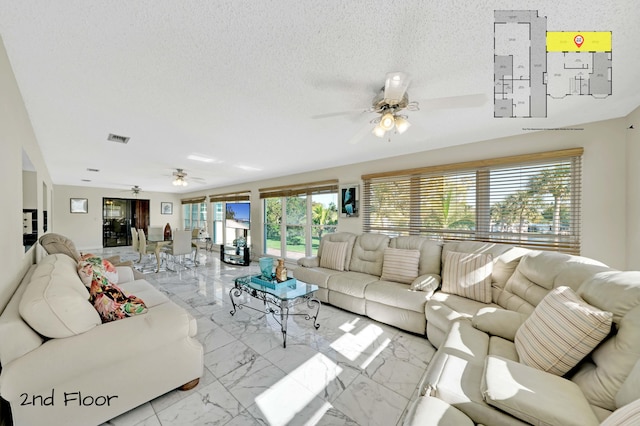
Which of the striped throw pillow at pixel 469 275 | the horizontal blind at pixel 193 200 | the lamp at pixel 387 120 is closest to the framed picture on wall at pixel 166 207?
the horizontal blind at pixel 193 200

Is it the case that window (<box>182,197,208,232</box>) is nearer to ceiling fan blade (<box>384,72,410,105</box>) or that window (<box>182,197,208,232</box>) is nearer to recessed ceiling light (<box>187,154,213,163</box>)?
recessed ceiling light (<box>187,154,213,163</box>)

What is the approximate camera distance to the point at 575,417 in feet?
2.97

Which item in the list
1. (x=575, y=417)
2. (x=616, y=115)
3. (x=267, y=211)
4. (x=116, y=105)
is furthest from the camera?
(x=267, y=211)

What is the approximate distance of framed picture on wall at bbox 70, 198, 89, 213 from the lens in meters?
7.95

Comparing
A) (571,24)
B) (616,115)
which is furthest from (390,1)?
(616,115)

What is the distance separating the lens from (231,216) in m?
7.57

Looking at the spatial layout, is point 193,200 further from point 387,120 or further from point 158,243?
point 387,120

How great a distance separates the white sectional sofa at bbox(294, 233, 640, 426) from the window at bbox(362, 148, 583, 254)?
732 mm

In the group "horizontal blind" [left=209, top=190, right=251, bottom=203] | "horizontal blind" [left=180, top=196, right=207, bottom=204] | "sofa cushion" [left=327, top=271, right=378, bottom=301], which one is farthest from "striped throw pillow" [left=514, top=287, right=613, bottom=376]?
"horizontal blind" [left=180, top=196, right=207, bottom=204]

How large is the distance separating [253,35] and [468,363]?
88.7 inches

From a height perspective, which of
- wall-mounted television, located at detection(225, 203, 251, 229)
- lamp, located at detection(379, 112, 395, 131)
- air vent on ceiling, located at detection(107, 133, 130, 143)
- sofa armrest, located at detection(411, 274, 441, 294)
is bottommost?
sofa armrest, located at detection(411, 274, 441, 294)

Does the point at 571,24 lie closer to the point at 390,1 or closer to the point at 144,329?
the point at 390,1

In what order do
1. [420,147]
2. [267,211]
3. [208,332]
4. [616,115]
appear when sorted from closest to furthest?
1. [616,115]
2. [208,332]
3. [420,147]
4. [267,211]

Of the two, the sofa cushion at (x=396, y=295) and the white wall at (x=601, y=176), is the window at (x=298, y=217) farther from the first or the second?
the white wall at (x=601, y=176)
